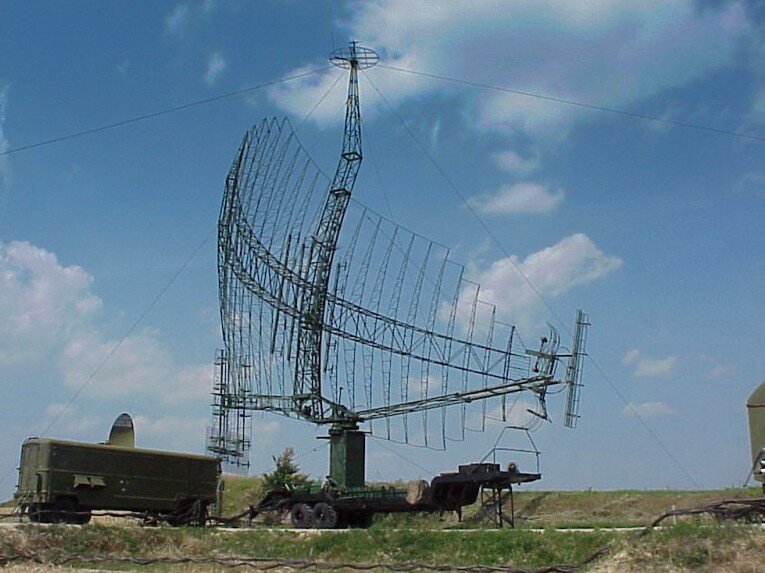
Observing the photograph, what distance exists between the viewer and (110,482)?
94.2ft

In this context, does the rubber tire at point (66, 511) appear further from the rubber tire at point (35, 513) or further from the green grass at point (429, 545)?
the green grass at point (429, 545)

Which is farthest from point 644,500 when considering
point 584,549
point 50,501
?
point 50,501

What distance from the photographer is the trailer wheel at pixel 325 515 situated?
2852cm

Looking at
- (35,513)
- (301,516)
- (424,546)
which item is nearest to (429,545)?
(424,546)

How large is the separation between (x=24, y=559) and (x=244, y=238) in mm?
18267

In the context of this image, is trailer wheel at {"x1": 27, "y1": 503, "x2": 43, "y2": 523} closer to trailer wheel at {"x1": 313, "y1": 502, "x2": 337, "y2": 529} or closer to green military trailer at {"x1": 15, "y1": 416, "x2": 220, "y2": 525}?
green military trailer at {"x1": 15, "y1": 416, "x2": 220, "y2": 525}

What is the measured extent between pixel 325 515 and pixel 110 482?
6759mm

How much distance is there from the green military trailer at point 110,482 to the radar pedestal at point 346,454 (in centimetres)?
421

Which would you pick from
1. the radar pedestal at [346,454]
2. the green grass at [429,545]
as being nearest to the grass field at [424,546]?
the green grass at [429,545]

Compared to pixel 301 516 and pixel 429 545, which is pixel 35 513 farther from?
pixel 429 545

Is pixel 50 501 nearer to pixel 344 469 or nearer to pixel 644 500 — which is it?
pixel 344 469

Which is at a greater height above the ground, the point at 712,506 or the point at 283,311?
the point at 283,311

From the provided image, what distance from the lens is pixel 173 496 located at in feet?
99.9

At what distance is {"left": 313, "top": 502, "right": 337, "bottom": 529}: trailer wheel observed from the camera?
2852cm
